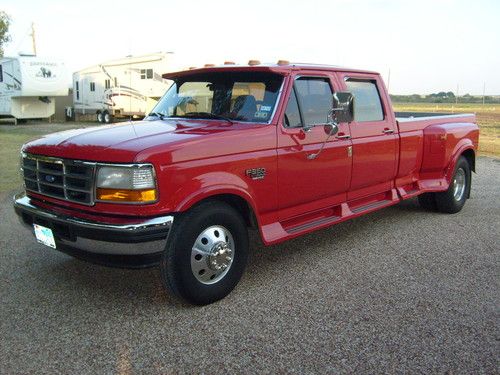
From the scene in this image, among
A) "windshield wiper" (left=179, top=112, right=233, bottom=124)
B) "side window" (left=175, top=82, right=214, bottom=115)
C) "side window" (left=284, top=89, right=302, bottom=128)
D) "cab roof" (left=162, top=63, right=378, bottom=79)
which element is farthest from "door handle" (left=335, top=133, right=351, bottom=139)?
"side window" (left=175, top=82, right=214, bottom=115)

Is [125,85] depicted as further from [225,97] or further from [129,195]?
[129,195]

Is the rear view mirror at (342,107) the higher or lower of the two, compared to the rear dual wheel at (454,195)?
higher

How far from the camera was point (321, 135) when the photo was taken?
4.61m

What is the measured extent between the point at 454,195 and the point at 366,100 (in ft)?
7.50

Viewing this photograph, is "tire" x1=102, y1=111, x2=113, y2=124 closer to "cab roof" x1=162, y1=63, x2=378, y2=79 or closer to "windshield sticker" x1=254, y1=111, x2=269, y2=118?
"cab roof" x1=162, y1=63, x2=378, y2=79

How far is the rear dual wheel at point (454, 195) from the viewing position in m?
6.71

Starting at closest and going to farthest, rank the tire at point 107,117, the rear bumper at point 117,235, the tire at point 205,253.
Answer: the rear bumper at point 117,235 < the tire at point 205,253 < the tire at point 107,117

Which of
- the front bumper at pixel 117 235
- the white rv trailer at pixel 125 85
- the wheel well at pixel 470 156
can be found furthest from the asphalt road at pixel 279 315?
the white rv trailer at pixel 125 85

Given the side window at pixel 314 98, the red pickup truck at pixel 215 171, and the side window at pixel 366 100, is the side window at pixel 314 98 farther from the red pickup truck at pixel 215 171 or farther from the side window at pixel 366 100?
the side window at pixel 366 100

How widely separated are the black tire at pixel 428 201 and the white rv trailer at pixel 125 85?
16.9m

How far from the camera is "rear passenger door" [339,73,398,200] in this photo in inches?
202

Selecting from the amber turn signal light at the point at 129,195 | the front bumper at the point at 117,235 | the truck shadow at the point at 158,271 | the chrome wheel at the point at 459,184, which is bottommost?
the truck shadow at the point at 158,271

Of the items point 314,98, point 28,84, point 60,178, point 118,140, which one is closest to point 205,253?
point 118,140

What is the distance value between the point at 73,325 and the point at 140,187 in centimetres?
111
